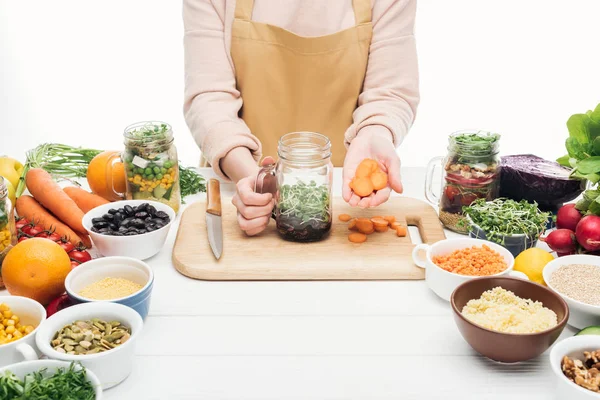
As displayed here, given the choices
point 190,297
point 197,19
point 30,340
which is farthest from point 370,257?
point 197,19

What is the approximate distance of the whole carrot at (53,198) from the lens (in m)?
1.76

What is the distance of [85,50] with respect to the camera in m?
4.51

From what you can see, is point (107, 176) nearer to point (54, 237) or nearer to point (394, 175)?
point (54, 237)

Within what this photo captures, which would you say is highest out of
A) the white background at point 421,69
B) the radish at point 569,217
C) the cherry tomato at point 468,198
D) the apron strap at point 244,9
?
the apron strap at point 244,9

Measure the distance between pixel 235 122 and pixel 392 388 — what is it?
111cm

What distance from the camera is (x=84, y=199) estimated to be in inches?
74.4

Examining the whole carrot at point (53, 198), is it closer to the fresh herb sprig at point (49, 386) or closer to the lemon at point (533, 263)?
the fresh herb sprig at point (49, 386)

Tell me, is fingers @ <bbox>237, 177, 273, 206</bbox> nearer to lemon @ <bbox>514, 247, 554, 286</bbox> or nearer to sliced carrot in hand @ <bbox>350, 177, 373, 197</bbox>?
sliced carrot in hand @ <bbox>350, 177, 373, 197</bbox>

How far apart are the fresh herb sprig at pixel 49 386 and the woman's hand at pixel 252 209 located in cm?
68

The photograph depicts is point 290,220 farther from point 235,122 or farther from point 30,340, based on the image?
point 30,340

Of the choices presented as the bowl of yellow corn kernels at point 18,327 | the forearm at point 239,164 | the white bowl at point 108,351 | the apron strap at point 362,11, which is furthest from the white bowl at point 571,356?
the apron strap at point 362,11

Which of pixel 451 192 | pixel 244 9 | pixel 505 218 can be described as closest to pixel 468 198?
pixel 451 192

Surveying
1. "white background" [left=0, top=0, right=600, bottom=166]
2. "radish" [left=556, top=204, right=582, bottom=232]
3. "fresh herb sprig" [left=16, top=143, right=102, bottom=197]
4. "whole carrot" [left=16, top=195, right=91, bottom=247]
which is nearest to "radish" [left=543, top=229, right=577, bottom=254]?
"radish" [left=556, top=204, right=582, bottom=232]

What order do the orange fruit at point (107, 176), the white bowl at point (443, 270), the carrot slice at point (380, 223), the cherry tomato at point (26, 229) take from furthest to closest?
the orange fruit at point (107, 176) → the carrot slice at point (380, 223) → the cherry tomato at point (26, 229) → the white bowl at point (443, 270)
